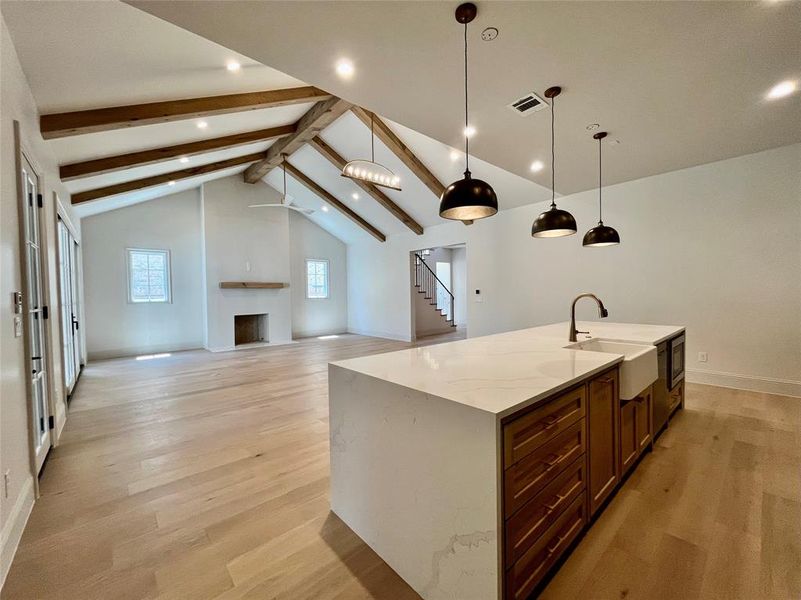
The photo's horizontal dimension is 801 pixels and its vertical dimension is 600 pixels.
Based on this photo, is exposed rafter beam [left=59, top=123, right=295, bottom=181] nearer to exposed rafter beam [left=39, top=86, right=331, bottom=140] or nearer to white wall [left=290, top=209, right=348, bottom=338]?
exposed rafter beam [left=39, top=86, right=331, bottom=140]

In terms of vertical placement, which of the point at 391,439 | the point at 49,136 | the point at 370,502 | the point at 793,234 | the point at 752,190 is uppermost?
the point at 49,136

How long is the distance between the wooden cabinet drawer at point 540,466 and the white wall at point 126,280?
825 cm

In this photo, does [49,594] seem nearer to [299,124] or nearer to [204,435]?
[204,435]

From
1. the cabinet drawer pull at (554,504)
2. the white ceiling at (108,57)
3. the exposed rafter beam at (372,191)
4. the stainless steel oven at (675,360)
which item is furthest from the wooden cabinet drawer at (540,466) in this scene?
the exposed rafter beam at (372,191)

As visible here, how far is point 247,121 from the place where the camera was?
4.84 meters

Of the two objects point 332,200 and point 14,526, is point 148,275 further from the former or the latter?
point 14,526

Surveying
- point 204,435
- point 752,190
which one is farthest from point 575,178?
point 204,435

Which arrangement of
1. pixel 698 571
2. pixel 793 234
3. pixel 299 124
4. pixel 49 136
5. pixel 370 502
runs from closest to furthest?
pixel 698 571 < pixel 370 502 < pixel 49 136 < pixel 793 234 < pixel 299 124

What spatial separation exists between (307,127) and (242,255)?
3915 millimetres

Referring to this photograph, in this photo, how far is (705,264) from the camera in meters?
4.25

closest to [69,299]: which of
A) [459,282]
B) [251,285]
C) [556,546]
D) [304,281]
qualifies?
[251,285]

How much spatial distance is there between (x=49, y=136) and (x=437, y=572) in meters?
4.44

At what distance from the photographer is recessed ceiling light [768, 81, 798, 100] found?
8.41ft

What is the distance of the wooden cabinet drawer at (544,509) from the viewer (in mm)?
1243
